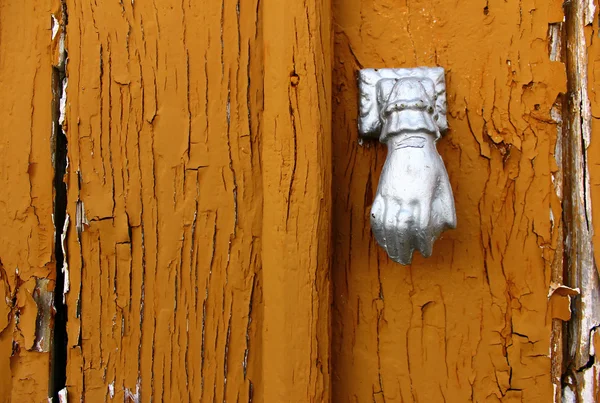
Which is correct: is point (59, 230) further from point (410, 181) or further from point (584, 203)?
point (584, 203)

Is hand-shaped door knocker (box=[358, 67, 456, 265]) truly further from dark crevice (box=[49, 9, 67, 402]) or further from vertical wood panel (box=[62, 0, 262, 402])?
dark crevice (box=[49, 9, 67, 402])

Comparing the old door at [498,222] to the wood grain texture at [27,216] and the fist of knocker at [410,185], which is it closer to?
the fist of knocker at [410,185]

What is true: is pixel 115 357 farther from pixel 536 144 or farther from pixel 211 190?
pixel 536 144

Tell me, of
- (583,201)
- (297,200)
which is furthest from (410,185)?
(583,201)

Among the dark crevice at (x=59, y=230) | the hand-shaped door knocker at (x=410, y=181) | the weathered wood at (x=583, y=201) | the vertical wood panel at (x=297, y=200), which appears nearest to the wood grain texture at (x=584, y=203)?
the weathered wood at (x=583, y=201)

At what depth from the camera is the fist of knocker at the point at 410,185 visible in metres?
0.53

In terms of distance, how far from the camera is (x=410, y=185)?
53cm

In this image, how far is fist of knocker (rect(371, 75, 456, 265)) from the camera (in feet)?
1.73

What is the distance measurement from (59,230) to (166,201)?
16 cm

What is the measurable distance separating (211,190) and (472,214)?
0.35 m

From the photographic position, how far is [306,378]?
1.93 ft

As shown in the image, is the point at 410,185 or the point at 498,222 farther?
the point at 498,222

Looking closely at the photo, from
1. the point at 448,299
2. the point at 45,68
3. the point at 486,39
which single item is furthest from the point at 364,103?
the point at 45,68

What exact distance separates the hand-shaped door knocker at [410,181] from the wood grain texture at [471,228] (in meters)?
0.08
